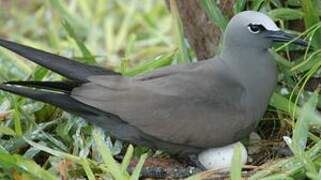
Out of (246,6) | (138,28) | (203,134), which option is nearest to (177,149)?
(203,134)

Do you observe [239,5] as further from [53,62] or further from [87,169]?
[87,169]

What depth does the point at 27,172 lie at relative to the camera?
346cm

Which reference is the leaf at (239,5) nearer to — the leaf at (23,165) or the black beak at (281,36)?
the black beak at (281,36)

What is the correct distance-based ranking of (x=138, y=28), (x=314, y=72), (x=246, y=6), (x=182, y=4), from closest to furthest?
1. (x=314, y=72)
2. (x=246, y=6)
3. (x=182, y=4)
4. (x=138, y=28)

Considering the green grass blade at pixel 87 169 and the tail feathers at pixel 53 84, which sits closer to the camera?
the green grass blade at pixel 87 169

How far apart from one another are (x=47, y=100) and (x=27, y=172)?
0.93ft

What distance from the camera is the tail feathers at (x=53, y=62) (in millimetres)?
3602

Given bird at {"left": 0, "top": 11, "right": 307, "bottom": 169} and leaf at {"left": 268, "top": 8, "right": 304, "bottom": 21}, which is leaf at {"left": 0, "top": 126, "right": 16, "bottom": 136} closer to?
bird at {"left": 0, "top": 11, "right": 307, "bottom": 169}

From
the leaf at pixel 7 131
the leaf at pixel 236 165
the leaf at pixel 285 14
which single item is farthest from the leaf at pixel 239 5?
the leaf at pixel 7 131

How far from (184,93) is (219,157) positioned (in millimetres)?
258

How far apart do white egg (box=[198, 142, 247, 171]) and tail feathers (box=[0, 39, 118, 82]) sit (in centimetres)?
52

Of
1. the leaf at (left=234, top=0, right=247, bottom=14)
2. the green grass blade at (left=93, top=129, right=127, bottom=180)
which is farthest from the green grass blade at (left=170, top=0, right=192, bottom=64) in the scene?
the green grass blade at (left=93, top=129, right=127, bottom=180)

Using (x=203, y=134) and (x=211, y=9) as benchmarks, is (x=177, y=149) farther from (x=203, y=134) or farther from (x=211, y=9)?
(x=211, y=9)

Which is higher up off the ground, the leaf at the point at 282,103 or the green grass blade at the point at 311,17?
the green grass blade at the point at 311,17
